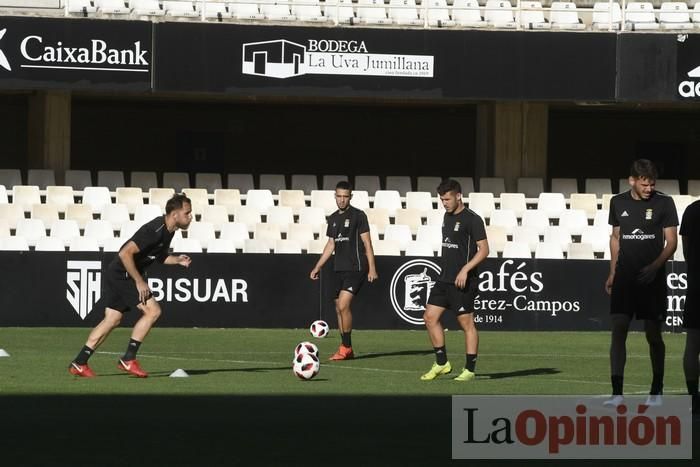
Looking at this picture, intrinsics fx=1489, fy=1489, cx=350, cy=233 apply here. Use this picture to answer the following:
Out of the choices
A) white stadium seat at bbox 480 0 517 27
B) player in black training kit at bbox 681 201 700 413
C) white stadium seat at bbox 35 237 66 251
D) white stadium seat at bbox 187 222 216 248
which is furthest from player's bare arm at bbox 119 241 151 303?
white stadium seat at bbox 480 0 517 27

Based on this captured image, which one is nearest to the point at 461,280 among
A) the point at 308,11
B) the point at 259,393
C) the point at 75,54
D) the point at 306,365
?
the point at 306,365

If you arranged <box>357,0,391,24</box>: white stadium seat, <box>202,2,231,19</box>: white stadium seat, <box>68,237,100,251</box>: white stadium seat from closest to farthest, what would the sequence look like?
<box>68,237,100,251</box>: white stadium seat
<box>202,2,231,19</box>: white stadium seat
<box>357,0,391,24</box>: white stadium seat

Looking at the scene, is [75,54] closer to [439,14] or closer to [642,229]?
[439,14]

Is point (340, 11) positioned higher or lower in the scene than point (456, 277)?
higher

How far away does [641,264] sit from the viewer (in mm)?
12008

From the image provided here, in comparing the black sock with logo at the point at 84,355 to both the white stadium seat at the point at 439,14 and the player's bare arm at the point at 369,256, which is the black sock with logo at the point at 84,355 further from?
the white stadium seat at the point at 439,14

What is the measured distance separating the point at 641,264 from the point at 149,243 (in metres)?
4.85

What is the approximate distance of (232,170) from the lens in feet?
113

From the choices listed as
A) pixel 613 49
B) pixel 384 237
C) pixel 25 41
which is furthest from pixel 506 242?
pixel 25 41

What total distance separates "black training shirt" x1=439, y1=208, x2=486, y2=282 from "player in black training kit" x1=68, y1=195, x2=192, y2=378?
2.59 metres

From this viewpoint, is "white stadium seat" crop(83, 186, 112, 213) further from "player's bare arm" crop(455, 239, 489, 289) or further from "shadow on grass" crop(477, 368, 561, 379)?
"player's bare arm" crop(455, 239, 489, 289)

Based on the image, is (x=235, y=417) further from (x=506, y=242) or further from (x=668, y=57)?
(x=668, y=57)

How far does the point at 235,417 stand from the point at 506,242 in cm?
1414

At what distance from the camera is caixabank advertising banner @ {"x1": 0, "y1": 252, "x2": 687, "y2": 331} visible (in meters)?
22.6
